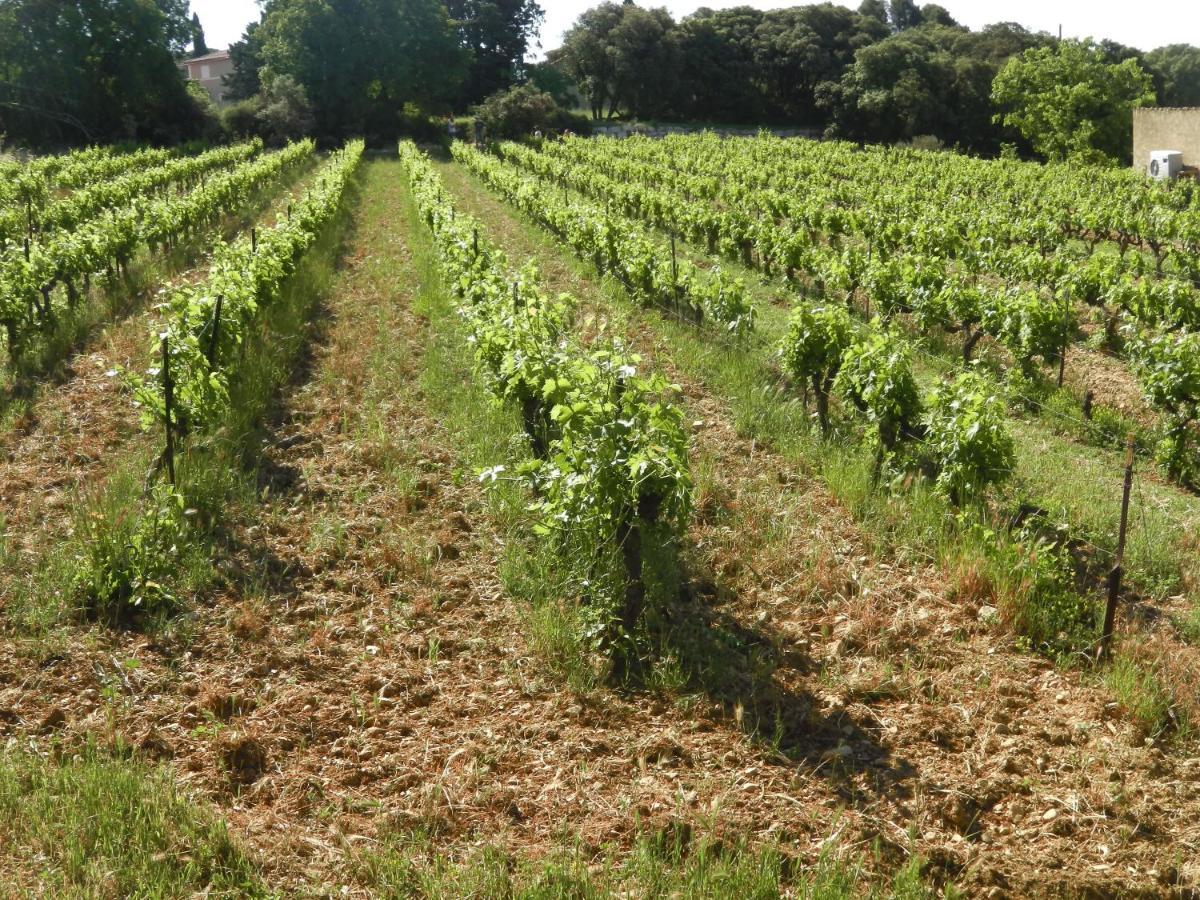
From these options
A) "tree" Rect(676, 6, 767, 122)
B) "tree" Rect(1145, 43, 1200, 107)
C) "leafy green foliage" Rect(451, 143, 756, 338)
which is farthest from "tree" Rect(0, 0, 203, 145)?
"tree" Rect(1145, 43, 1200, 107)

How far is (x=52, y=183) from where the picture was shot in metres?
28.6

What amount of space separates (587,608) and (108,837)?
2547 mm

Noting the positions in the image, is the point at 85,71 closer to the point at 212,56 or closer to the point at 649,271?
the point at 649,271

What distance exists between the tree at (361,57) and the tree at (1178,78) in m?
44.0

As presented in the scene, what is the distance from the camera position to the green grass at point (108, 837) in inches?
143

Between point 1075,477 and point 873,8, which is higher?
point 873,8

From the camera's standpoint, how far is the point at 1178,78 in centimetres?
6181

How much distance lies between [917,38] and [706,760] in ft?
213

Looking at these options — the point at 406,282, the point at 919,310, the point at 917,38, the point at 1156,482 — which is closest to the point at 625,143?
the point at 917,38

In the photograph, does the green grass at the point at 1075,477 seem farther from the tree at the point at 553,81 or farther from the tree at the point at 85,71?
the tree at the point at 553,81

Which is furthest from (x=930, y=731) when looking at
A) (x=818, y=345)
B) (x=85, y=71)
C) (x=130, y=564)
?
(x=85, y=71)

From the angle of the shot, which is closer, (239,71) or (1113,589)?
(1113,589)

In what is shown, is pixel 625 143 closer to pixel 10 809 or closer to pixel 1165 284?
pixel 1165 284

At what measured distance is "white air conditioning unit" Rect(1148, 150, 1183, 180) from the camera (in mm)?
32906
